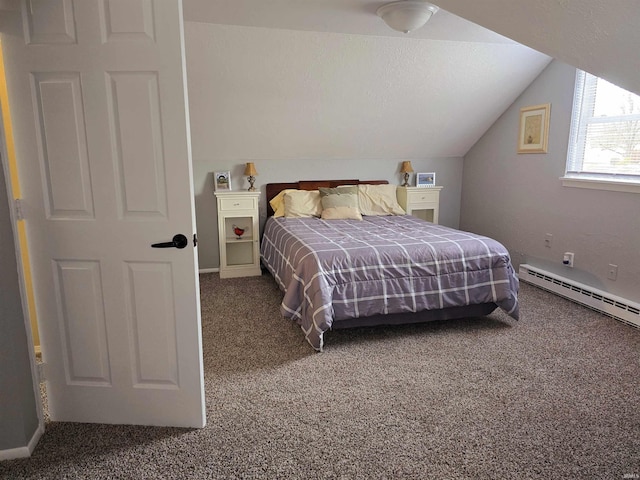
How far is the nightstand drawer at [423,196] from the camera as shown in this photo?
526cm

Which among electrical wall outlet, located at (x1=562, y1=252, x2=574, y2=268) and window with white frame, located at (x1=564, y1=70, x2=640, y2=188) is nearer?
window with white frame, located at (x1=564, y1=70, x2=640, y2=188)

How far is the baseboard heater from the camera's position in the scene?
3.40 metres

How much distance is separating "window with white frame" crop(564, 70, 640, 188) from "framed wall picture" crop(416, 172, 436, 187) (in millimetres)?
1684

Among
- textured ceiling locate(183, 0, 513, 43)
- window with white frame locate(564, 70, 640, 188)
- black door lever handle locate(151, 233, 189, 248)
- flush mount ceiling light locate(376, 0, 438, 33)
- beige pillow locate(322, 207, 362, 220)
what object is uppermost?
textured ceiling locate(183, 0, 513, 43)

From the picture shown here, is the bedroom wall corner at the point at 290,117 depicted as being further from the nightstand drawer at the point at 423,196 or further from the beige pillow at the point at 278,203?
the nightstand drawer at the point at 423,196

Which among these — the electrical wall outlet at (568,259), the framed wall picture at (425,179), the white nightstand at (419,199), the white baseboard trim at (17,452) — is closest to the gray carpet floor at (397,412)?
the white baseboard trim at (17,452)

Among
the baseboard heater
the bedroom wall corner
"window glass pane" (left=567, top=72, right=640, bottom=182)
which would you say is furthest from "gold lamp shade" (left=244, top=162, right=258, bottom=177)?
"window glass pane" (left=567, top=72, right=640, bottom=182)

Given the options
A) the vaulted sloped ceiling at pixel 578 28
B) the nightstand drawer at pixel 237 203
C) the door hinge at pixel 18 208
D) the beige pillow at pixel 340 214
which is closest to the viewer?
the vaulted sloped ceiling at pixel 578 28

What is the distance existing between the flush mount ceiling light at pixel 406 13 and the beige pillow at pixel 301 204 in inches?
84.4

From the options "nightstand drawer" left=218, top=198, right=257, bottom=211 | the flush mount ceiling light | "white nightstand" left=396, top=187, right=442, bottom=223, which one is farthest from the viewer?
"white nightstand" left=396, top=187, right=442, bottom=223

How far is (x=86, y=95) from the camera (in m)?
1.89

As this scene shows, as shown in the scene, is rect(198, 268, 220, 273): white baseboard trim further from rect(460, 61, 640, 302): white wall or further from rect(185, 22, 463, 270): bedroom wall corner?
rect(460, 61, 640, 302): white wall

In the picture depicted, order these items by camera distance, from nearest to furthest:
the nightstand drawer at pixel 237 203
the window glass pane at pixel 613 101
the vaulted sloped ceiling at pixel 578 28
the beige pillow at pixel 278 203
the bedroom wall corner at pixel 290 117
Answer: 1. the vaulted sloped ceiling at pixel 578 28
2. the window glass pane at pixel 613 101
3. the bedroom wall corner at pixel 290 117
4. the nightstand drawer at pixel 237 203
5. the beige pillow at pixel 278 203

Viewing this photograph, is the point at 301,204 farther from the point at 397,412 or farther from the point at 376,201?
the point at 397,412
